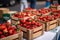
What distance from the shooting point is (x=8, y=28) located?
2533mm

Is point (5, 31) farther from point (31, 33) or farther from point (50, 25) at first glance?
point (50, 25)

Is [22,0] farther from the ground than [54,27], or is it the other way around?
[22,0]

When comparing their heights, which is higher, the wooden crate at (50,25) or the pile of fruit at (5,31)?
the pile of fruit at (5,31)

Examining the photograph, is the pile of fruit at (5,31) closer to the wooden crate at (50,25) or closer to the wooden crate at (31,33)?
the wooden crate at (31,33)

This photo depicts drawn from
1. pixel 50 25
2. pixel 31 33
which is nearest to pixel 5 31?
pixel 31 33

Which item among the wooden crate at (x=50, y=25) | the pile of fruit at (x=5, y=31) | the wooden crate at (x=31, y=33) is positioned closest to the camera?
the pile of fruit at (x=5, y=31)

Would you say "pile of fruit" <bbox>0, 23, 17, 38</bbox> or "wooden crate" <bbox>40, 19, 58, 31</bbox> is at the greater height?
"pile of fruit" <bbox>0, 23, 17, 38</bbox>

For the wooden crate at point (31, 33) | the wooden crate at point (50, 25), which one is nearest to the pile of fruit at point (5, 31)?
the wooden crate at point (31, 33)

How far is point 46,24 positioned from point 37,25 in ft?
1.05

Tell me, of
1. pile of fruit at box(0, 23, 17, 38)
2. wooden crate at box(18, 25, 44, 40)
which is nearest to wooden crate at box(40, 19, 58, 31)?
wooden crate at box(18, 25, 44, 40)

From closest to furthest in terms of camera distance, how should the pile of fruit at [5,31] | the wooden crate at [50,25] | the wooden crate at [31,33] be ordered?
1. the pile of fruit at [5,31]
2. the wooden crate at [31,33]
3. the wooden crate at [50,25]

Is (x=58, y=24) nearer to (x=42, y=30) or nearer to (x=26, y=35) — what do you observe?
(x=42, y=30)

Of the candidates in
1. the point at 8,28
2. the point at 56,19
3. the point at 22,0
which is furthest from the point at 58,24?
the point at 22,0

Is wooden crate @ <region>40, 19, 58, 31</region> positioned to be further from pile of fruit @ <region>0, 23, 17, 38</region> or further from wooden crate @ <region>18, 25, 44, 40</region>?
pile of fruit @ <region>0, 23, 17, 38</region>
